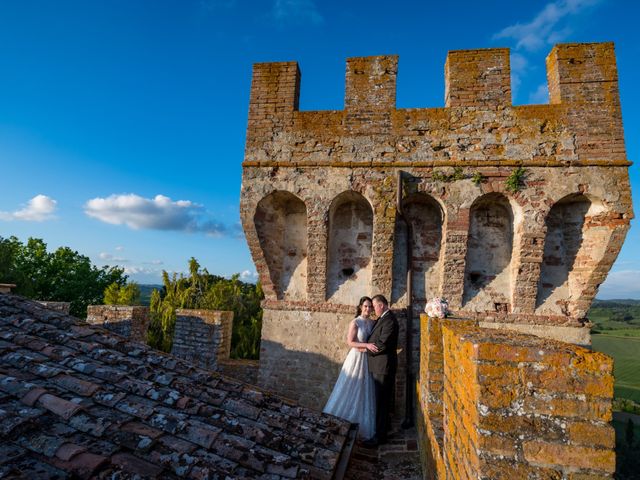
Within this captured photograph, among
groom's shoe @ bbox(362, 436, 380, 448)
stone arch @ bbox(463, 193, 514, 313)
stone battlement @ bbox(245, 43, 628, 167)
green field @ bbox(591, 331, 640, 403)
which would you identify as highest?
stone battlement @ bbox(245, 43, 628, 167)

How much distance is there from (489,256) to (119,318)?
7.76 m

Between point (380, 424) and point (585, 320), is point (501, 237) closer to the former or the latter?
point (585, 320)

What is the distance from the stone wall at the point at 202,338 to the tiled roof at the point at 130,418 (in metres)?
3.55

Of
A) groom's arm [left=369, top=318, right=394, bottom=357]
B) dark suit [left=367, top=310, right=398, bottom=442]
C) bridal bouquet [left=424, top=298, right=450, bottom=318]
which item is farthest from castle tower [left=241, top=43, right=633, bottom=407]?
bridal bouquet [left=424, top=298, right=450, bottom=318]

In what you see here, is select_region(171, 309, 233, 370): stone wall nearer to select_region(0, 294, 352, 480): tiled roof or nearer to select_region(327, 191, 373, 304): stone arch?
select_region(327, 191, 373, 304): stone arch

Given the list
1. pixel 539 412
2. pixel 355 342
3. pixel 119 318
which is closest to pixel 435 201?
pixel 355 342

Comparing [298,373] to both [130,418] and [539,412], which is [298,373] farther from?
[539,412]

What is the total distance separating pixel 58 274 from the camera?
23.7 metres

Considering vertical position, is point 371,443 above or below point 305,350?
below

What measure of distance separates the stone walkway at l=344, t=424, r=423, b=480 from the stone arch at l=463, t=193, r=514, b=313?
2614mm

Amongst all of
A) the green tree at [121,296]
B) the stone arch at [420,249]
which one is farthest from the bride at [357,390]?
the green tree at [121,296]

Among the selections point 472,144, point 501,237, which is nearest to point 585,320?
point 501,237

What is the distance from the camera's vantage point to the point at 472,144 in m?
6.40

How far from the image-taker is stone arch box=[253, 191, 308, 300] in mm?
6988
